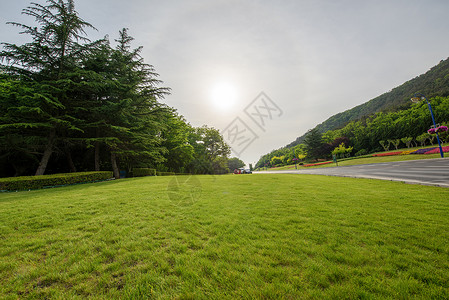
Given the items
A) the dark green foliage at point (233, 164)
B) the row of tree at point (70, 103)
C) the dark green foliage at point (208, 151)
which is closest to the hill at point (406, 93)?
the dark green foliage at point (233, 164)

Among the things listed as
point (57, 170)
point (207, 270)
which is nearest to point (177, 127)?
point (57, 170)

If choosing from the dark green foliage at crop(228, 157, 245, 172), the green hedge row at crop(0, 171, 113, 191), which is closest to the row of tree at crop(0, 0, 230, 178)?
the green hedge row at crop(0, 171, 113, 191)

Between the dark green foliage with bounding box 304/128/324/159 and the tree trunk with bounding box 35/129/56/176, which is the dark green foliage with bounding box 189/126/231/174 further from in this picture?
the dark green foliage with bounding box 304/128/324/159

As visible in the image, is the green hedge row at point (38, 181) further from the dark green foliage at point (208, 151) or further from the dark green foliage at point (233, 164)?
the dark green foliage at point (233, 164)

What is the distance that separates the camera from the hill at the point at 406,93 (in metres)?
56.1

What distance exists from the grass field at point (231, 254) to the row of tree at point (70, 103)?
12.5 meters

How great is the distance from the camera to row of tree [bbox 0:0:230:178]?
1234 centimetres

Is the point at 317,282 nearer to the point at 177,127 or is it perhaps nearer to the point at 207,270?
the point at 207,270

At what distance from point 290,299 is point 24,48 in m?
22.8

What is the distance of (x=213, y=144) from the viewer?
39250mm

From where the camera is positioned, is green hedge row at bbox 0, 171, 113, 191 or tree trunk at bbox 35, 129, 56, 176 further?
tree trunk at bbox 35, 129, 56, 176

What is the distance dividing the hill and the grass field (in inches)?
3206

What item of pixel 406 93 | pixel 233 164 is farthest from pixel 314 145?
pixel 406 93

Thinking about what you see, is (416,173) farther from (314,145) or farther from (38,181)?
(314,145)
